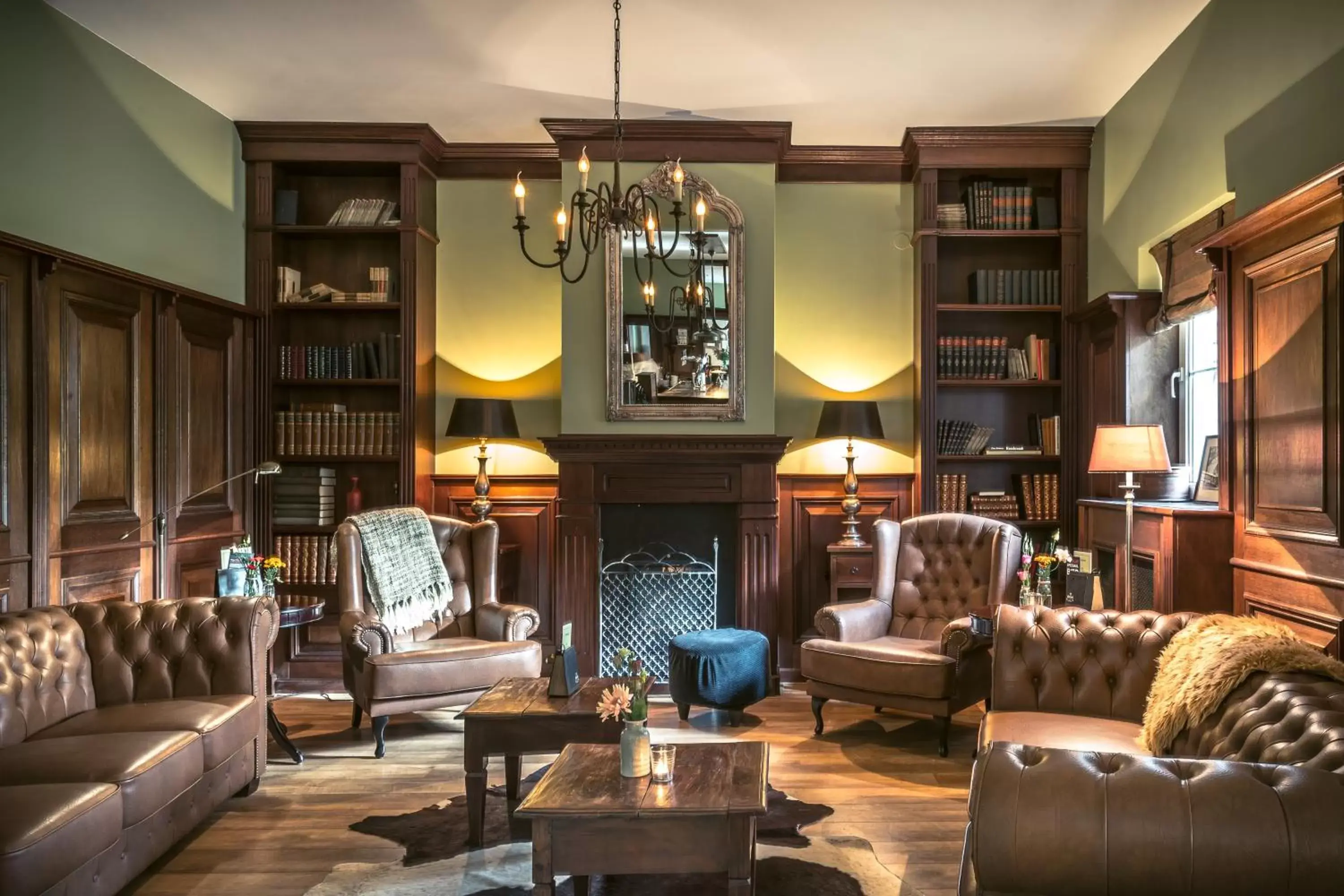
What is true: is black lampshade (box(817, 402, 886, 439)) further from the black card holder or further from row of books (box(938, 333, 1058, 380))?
the black card holder

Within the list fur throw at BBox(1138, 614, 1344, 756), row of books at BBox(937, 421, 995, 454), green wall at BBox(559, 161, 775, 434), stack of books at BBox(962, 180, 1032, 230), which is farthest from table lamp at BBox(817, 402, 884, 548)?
fur throw at BBox(1138, 614, 1344, 756)

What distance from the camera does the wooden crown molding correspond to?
222 inches

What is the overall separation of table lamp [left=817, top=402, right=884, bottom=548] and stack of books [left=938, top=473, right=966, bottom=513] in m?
0.51

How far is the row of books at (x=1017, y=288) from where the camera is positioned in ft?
19.2

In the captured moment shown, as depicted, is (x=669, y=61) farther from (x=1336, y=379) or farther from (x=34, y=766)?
(x=34, y=766)

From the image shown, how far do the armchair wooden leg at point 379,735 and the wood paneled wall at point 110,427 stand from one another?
139cm

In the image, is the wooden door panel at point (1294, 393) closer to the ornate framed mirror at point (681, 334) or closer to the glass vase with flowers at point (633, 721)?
the glass vase with flowers at point (633, 721)

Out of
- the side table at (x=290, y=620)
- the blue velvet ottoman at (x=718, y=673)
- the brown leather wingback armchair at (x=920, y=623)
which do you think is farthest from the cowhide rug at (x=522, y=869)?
the blue velvet ottoman at (x=718, y=673)

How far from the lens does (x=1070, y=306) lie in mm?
5785

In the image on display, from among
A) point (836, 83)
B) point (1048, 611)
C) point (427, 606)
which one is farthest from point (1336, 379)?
point (427, 606)

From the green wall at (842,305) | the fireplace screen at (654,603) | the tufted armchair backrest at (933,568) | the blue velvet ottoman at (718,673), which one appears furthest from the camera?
the green wall at (842,305)

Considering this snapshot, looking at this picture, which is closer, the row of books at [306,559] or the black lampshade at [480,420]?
the black lampshade at [480,420]

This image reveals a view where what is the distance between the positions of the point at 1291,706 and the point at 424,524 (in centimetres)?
403

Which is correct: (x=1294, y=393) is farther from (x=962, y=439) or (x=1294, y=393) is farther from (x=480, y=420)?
(x=480, y=420)
